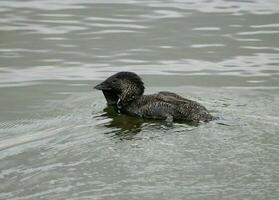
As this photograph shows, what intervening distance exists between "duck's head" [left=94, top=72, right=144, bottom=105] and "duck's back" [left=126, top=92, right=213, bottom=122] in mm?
234

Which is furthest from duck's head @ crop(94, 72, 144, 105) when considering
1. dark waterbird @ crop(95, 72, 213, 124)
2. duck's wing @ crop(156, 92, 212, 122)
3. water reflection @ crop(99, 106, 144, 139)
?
duck's wing @ crop(156, 92, 212, 122)

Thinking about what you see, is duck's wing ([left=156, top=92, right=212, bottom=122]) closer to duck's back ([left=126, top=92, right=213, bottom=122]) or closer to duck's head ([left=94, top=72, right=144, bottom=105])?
duck's back ([left=126, top=92, right=213, bottom=122])

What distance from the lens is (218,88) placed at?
1298 centimetres

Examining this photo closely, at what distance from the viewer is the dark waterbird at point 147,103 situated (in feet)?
34.8

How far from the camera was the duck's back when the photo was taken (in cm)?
1055

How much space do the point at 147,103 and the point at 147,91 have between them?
190 cm

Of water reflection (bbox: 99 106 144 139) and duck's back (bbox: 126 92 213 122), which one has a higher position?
duck's back (bbox: 126 92 213 122)

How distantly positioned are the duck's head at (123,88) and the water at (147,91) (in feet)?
0.81

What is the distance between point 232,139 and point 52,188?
2.63 m

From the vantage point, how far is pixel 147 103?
11.1 m

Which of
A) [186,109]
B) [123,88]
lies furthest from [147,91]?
[186,109]

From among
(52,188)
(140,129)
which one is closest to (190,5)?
(140,129)

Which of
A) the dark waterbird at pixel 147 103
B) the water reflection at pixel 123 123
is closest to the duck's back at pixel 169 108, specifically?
the dark waterbird at pixel 147 103

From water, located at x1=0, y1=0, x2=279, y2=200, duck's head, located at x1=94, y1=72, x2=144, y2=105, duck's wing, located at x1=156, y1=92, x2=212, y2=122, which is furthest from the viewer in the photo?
duck's head, located at x1=94, y1=72, x2=144, y2=105
